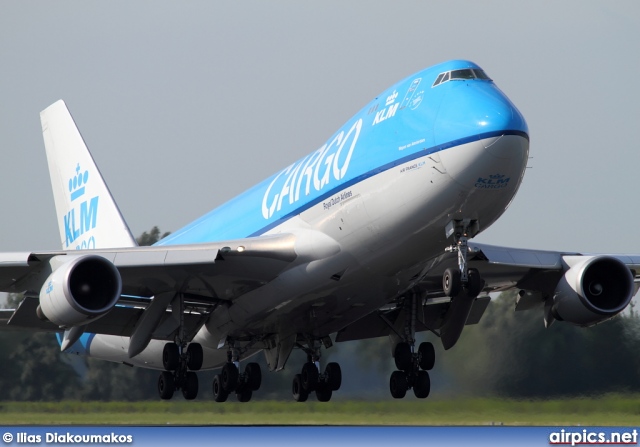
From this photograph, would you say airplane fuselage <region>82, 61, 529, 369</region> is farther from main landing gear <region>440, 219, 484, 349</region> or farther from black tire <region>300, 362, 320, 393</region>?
black tire <region>300, 362, 320, 393</region>

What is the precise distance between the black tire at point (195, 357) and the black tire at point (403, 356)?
4.18 metres

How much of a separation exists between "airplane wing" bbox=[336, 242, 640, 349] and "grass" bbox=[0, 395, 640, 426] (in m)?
2.41

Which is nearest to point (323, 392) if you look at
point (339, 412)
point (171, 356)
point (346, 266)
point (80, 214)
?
point (339, 412)

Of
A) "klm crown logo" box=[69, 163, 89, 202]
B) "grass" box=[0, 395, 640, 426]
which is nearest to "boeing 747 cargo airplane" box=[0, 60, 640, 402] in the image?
"grass" box=[0, 395, 640, 426]

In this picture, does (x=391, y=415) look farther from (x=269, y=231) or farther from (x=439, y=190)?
(x=439, y=190)

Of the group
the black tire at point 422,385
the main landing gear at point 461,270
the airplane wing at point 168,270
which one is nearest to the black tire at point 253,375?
the airplane wing at point 168,270

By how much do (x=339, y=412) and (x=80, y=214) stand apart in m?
8.91

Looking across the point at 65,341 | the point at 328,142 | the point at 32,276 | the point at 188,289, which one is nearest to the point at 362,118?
the point at 328,142

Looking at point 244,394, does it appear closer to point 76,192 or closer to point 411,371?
point 411,371

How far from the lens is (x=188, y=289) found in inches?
973

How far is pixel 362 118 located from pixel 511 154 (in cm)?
348

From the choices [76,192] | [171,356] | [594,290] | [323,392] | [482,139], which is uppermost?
[76,192]

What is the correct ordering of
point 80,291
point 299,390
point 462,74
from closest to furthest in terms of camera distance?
point 462,74, point 80,291, point 299,390

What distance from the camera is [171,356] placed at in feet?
81.9
